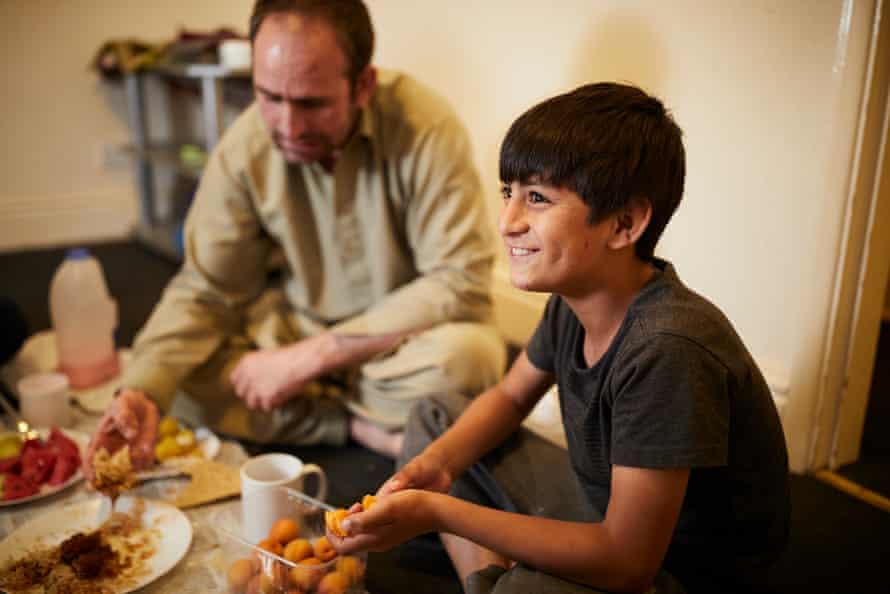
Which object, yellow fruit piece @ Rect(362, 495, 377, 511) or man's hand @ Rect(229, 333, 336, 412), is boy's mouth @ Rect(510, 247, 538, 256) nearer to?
yellow fruit piece @ Rect(362, 495, 377, 511)

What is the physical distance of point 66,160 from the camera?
9.79 ft

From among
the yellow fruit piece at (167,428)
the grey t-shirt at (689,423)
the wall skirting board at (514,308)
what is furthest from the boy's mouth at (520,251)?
the wall skirting board at (514,308)

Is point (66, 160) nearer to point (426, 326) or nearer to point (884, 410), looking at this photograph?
point (426, 326)

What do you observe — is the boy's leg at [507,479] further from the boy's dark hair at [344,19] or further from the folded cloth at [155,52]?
the folded cloth at [155,52]

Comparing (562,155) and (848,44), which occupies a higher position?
(848,44)

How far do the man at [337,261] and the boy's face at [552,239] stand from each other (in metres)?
0.52

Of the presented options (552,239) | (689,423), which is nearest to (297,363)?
(552,239)

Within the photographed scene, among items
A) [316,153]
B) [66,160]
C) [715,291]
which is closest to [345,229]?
[316,153]

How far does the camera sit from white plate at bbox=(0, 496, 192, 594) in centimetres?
95

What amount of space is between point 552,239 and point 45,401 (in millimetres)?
992

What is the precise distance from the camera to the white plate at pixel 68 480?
1102 mm

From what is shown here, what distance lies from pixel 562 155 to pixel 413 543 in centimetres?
62

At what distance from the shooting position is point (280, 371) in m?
1.31

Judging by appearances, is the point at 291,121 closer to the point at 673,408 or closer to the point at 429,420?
the point at 429,420
